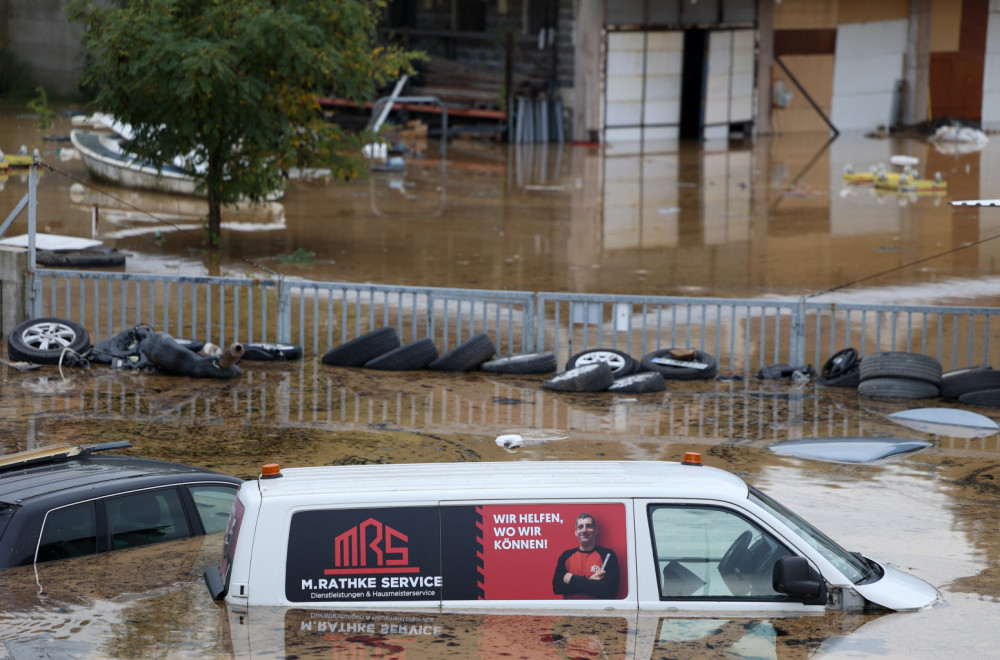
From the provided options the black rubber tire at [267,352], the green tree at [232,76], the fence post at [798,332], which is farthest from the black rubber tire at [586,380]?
the green tree at [232,76]

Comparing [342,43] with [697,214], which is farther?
[697,214]

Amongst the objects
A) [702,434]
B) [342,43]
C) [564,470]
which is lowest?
[702,434]

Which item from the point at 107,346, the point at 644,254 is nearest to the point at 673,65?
the point at 644,254

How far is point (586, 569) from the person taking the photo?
5.73 meters

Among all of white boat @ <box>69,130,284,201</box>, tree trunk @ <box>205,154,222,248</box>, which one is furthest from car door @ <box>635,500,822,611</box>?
white boat @ <box>69,130,284,201</box>

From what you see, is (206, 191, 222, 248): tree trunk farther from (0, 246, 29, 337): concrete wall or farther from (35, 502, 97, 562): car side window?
(35, 502, 97, 562): car side window

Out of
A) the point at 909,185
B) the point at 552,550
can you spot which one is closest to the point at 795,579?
the point at 552,550

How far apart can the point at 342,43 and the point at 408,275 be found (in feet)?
14.8

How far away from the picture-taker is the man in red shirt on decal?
5691 mm

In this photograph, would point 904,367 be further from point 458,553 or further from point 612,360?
point 458,553

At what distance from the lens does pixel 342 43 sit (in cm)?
2100

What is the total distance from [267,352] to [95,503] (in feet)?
24.0

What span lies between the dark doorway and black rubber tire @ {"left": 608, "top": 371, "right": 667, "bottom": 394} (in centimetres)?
3129

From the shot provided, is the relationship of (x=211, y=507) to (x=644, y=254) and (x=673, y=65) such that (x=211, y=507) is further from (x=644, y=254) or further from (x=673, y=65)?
(x=673, y=65)
